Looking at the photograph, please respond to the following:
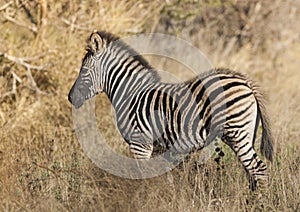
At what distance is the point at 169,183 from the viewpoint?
5.57 m

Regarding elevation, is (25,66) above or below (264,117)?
above

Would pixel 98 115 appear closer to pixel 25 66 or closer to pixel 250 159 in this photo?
pixel 25 66

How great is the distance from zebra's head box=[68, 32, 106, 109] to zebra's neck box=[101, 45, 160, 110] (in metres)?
0.09

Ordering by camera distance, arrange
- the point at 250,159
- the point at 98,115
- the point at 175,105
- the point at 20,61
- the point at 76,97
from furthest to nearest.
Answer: the point at 98,115 < the point at 20,61 < the point at 76,97 < the point at 175,105 < the point at 250,159

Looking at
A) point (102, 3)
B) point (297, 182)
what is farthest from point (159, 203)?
point (102, 3)

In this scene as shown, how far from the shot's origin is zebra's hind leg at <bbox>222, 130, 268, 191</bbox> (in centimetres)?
587

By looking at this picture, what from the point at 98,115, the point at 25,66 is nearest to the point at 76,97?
the point at 98,115

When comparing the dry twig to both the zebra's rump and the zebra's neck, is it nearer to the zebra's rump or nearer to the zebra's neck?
the zebra's neck

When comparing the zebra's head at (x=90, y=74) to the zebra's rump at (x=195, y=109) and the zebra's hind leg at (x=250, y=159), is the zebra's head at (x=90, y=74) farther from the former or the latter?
the zebra's hind leg at (x=250, y=159)

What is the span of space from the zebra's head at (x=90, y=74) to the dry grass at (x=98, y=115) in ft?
2.12

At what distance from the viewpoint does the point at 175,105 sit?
6281 mm

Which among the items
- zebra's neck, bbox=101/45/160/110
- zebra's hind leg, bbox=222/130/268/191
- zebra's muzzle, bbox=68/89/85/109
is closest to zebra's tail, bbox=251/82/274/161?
zebra's hind leg, bbox=222/130/268/191

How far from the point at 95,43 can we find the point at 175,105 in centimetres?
120

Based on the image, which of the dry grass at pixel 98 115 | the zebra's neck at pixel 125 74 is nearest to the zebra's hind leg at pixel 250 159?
the dry grass at pixel 98 115
